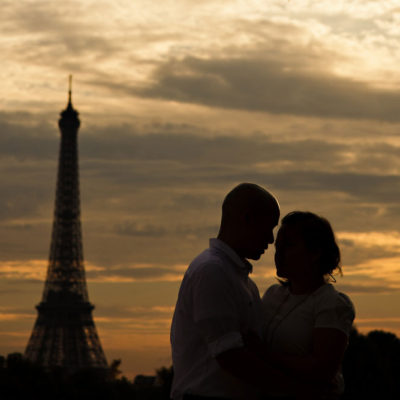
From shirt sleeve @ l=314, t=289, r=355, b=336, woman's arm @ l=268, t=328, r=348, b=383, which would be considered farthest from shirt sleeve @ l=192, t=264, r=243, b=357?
shirt sleeve @ l=314, t=289, r=355, b=336

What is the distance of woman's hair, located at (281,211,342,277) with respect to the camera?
7.47 metres

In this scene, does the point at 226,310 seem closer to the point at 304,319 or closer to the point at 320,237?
the point at 304,319

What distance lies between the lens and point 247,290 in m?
7.35

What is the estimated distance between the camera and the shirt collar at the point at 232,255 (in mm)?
7277

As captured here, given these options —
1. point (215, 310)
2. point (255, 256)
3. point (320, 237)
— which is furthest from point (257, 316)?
point (320, 237)

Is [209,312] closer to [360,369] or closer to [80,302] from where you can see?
[360,369]

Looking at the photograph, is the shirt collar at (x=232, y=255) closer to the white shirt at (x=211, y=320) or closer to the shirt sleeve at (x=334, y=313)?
the white shirt at (x=211, y=320)

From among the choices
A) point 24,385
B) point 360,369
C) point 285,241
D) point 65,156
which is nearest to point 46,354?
point 65,156

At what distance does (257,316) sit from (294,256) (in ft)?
1.72

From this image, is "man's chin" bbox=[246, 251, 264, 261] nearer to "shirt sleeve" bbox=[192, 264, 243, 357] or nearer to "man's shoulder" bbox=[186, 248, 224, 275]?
"man's shoulder" bbox=[186, 248, 224, 275]

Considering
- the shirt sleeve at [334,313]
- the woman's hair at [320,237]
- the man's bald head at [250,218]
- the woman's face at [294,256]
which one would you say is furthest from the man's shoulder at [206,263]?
the shirt sleeve at [334,313]

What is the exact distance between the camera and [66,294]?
11956 cm

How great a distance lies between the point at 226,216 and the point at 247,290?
0.56m

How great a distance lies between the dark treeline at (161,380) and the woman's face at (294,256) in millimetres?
59676
